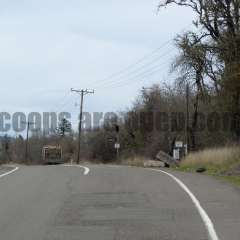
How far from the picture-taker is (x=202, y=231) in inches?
471

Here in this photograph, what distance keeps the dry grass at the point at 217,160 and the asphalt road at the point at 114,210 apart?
1261 cm

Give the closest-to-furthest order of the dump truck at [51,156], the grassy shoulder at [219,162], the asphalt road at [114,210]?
the asphalt road at [114,210]
the grassy shoulder at [219,162]
the dump truck at [51,156]

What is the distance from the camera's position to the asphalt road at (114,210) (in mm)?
11844

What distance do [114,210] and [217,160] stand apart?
24.3 meters

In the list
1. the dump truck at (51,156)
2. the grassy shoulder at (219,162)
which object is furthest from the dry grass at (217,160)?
the dump truck at (51,156)

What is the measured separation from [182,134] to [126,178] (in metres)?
48.6

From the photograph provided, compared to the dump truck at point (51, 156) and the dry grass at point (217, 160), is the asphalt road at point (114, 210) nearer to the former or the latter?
the dry grass at point (217, 160)

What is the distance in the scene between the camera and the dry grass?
117 feet

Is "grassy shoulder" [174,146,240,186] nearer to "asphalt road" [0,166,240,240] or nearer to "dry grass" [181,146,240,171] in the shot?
"dry grass" [181,146,240,171]

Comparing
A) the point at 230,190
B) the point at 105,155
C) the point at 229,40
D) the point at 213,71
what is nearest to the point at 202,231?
the point at 230,190

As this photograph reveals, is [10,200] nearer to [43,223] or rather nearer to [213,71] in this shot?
[43,223]

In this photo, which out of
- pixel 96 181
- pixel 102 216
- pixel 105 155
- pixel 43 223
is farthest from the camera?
pixel 105 155

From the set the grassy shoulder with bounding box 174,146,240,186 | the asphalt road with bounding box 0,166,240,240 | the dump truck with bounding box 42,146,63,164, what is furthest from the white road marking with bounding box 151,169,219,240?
the dump truck with bounding box 42,146,63,164

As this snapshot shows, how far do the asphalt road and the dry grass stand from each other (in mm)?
12610
